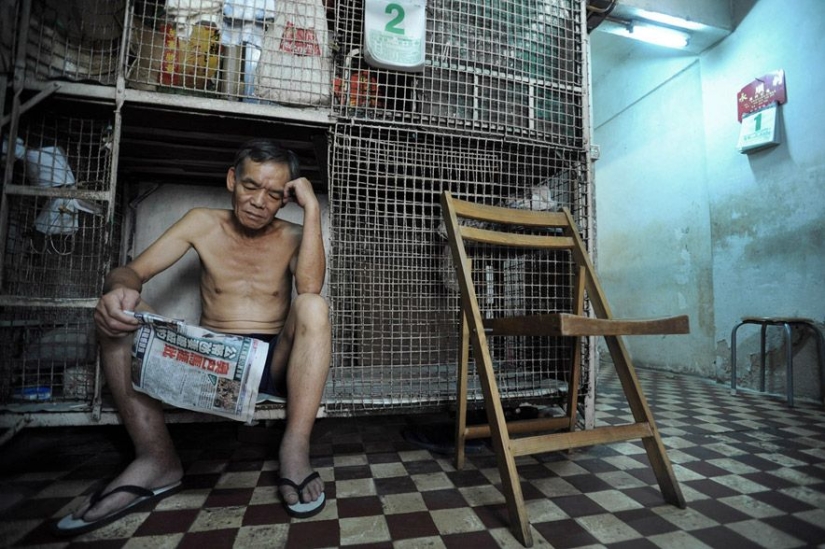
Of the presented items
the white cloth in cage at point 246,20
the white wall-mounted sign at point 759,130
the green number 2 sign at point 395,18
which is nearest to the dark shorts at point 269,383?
the white cloth in cage at point 246,20

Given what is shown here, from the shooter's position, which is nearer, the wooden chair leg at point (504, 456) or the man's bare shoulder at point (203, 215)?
the wooden chair leg at point (504, 456)

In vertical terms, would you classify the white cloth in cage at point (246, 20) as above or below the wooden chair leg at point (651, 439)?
above

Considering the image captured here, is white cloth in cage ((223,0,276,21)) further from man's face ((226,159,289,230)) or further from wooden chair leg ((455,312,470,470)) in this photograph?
wooden chair leg ((455,312,470,470))

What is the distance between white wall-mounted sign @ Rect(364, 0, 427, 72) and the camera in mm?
1964

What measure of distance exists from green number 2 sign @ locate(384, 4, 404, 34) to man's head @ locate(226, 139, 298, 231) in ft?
2.82

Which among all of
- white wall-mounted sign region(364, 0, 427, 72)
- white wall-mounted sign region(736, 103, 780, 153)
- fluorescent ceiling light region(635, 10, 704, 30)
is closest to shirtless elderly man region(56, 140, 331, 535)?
white wall-mounted sign region(364, 0, 427, 72)

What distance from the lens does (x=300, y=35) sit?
1.93 metres

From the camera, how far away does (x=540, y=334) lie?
52.6 inches

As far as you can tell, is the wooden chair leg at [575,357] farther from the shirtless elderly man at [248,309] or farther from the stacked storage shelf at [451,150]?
the shirtless elderly man at [248,309]

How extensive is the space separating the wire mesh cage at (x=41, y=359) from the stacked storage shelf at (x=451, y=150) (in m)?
1.23

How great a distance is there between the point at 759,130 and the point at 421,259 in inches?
149

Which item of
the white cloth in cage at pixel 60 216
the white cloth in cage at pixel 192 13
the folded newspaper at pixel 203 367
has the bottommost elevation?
the folded newspaper at pixel 203 367

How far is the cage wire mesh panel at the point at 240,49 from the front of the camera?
1847mm

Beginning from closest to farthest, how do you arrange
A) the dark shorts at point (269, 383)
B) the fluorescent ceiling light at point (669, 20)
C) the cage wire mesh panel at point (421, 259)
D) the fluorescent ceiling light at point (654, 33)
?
the dark shorts at point (269, 383) < the cage wire mesh panel at point (421, 259) < the fluorescent ceiling light at point (669, 20) < the fluorescent ceiling light at point (654, 33)
